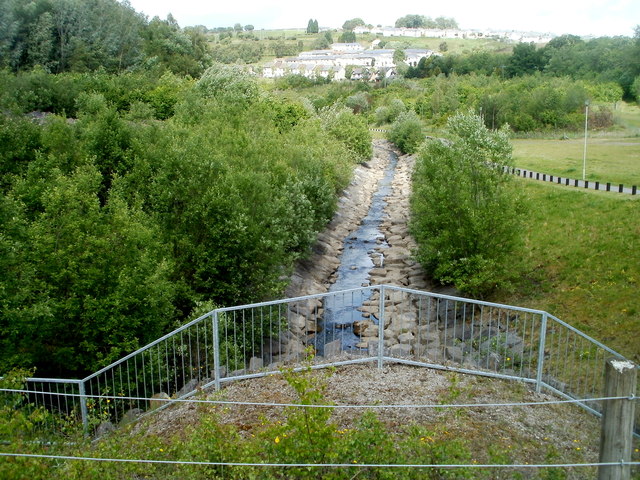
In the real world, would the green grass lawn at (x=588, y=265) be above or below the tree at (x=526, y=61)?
below

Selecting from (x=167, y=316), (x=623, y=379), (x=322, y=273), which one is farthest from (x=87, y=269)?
(x=322, y=273)

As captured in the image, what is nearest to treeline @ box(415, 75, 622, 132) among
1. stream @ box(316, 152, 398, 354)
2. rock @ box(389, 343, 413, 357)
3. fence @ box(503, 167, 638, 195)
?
fence @ box(503, 167, 638, 195)

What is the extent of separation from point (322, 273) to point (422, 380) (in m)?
22.3

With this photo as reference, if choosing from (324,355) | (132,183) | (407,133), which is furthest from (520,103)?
(324,355)

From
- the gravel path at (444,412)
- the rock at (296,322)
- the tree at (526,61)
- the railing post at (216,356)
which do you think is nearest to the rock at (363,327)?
the rock at (296,322)

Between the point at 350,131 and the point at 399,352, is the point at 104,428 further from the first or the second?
the point at 350,131

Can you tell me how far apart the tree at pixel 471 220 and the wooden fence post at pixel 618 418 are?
64.7 ft

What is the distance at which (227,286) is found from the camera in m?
23.8

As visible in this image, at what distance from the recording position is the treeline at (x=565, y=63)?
5394 centimetres

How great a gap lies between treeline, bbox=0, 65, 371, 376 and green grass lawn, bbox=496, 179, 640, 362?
37.2 feet

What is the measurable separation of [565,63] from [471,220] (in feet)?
A: 255

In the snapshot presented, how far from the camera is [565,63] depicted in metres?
94.0

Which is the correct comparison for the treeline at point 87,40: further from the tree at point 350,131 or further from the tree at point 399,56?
the tree at point 399,56

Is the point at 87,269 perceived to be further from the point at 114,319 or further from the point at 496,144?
the point at 496,144
